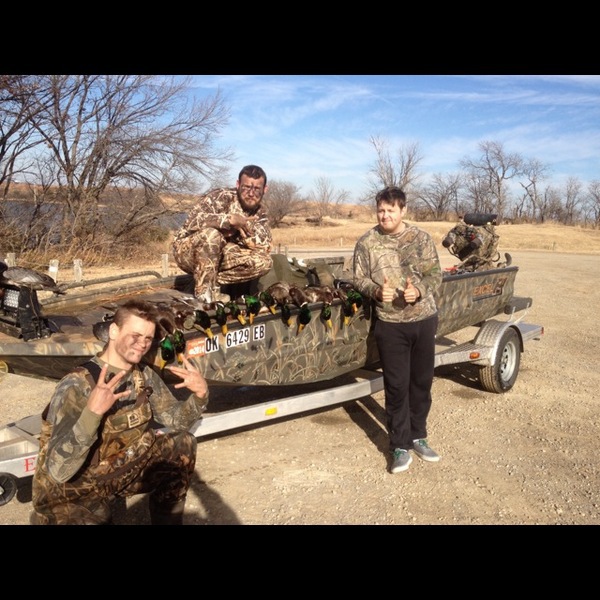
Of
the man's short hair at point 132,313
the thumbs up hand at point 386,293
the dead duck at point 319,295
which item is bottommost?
the dead duck at point 319,295

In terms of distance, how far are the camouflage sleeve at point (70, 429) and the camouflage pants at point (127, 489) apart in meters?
0.22

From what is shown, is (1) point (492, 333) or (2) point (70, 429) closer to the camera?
(2) point (70, 429)

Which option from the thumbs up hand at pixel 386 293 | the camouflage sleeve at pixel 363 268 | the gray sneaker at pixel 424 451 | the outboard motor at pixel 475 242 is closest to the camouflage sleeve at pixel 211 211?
the camouflage sleeve at pixel 363 268

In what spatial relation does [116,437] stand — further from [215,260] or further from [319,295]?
[319,295]

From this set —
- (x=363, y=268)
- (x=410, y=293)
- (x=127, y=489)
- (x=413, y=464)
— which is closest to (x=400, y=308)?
(x=410, y=293)

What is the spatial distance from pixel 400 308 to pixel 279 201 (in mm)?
46644

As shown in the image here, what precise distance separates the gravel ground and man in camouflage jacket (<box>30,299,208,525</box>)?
729 millimetres

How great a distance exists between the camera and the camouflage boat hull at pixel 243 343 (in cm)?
366

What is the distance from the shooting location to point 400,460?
4.52m

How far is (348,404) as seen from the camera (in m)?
6.16

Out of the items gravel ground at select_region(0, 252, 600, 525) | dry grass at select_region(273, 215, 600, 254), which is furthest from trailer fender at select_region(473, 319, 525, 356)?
dry grass at select_region(273, 215, 600, 254)

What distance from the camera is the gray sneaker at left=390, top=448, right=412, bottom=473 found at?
4.49 metres

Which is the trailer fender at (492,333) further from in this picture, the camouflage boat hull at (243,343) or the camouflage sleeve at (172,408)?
the camouflage sleeve at (172,408)

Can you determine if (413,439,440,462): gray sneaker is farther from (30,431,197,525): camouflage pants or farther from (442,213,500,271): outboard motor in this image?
(442,213,500,271): outboard motor
